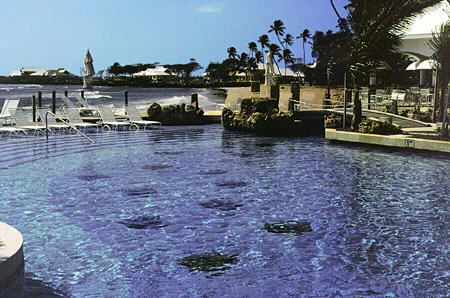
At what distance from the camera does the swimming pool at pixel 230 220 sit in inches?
196

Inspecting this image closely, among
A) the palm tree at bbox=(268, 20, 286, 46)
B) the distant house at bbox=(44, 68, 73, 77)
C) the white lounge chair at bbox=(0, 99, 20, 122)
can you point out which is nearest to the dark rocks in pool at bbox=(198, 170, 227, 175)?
the white lounge chair at bbox=(0, 99, 20, 122)

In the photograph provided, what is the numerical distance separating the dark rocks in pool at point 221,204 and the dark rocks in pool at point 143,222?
3.39ft

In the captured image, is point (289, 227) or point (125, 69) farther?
point (125, 69)

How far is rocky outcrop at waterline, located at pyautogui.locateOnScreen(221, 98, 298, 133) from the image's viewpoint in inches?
779

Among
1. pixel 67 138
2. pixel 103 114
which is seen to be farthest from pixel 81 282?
pixel 103 114

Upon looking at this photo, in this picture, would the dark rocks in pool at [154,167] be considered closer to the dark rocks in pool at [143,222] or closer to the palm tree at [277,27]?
the dark rocks in pool at [143,222]

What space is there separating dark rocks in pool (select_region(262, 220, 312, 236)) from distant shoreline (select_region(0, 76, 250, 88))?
98734 mm

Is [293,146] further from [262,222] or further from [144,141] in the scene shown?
[262,222]

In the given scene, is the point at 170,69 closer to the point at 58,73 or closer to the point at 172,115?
the point at 58,73

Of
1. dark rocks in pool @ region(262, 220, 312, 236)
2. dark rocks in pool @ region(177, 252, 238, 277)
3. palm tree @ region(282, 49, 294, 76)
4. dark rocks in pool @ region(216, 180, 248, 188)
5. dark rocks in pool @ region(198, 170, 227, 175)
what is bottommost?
dark rocks in pool @ region(177, 252, 238, 277)

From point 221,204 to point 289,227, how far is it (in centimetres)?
164

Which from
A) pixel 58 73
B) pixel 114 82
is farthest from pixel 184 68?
pixel 58 73

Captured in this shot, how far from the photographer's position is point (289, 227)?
22.1ft

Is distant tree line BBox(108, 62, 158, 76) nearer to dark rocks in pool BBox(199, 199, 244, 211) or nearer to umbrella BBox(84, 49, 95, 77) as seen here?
umbrella BBox(84, 49, 95, 77)
